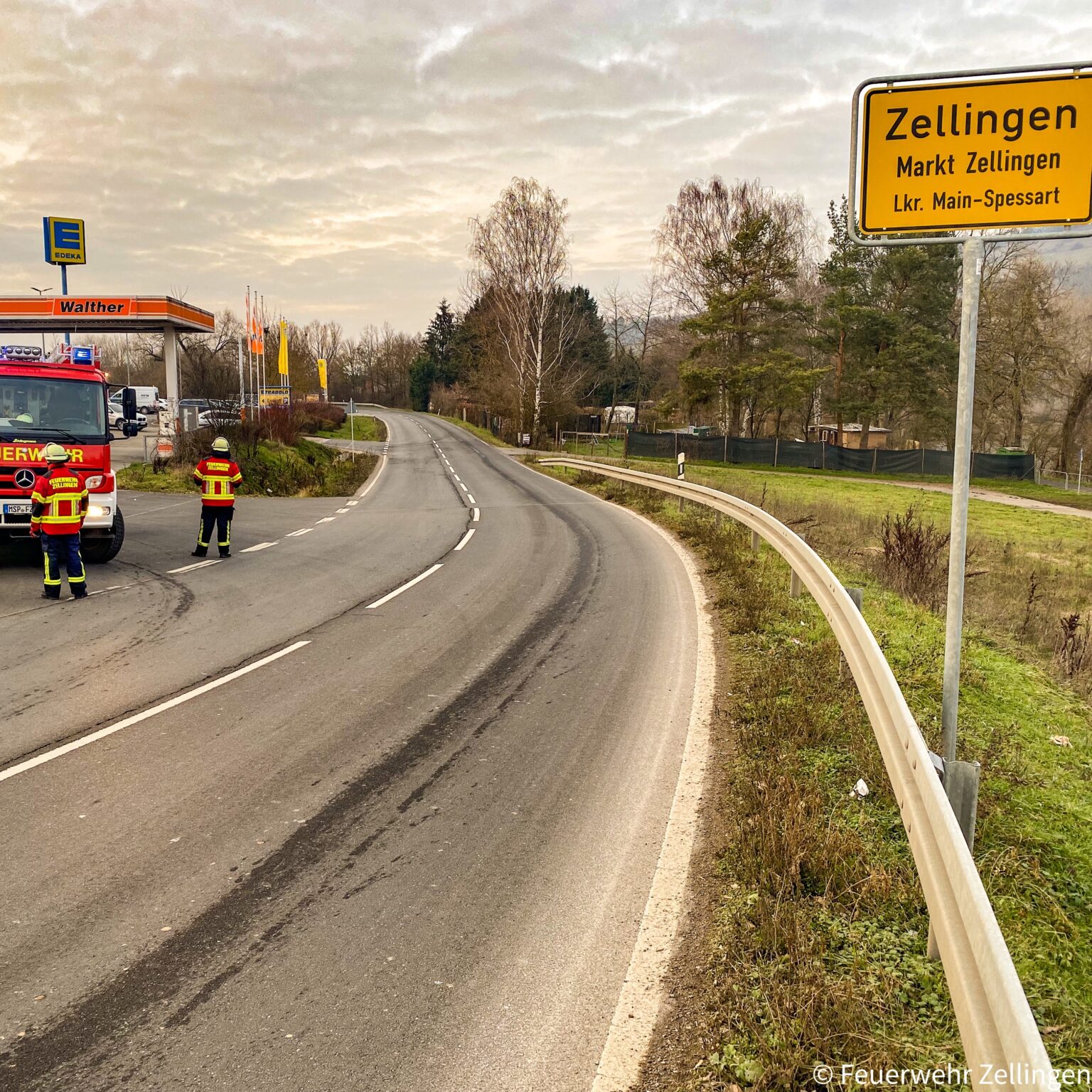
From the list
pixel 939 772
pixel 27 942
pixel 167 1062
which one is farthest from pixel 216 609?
pixel 939 772

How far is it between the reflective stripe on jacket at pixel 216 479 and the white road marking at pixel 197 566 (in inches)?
34.5

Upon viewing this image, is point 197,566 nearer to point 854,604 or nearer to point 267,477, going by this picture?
point 854,604

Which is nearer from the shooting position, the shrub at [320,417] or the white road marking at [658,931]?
the white road marking at [658,931]

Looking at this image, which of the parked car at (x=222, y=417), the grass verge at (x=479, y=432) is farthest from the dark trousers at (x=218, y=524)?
the grass verge at (x=479, y=432)

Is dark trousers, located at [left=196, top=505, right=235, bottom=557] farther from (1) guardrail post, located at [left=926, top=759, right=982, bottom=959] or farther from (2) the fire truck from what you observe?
(1) guardrail post, located at [left=926, top=759, right=982, bottom=959]

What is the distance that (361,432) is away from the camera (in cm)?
6256

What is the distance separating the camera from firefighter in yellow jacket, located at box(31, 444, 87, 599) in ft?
33.9

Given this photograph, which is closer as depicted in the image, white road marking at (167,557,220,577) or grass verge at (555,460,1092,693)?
grass verge at (555,460,1092,693)

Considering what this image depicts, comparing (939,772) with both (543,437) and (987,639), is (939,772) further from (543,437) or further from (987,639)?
(543,437)

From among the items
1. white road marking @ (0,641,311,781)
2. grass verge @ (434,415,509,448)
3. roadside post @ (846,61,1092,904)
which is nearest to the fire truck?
white road marking @ (0,641,311,781)

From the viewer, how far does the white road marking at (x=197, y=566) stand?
1249 cm

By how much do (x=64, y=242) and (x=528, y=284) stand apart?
22.5m

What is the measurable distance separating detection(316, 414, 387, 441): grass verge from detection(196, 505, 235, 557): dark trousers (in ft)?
128

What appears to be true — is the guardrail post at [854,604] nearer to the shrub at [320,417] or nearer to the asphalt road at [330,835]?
→ the asphalt road at [330,835]
